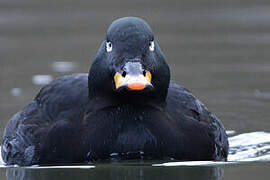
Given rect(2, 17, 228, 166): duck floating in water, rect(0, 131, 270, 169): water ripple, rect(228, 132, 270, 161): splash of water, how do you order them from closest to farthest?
rect(2, 17, 228, 166): duck floating in water → rect(0, 131, 270, 169): water ripple → rect(228, 132, 270, 161): splash of water

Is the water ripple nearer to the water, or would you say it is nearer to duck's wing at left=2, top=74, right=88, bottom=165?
the water

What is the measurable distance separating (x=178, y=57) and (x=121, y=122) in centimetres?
579

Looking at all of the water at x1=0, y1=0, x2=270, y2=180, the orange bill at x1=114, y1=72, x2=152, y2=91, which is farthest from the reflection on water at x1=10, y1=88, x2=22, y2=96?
the orange bill at x1=114, y1=72, x2=152, y2=91

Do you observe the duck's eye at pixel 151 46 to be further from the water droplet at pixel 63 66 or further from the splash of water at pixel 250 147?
the water droplet at pixel 63 66

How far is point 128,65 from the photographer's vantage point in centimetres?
993

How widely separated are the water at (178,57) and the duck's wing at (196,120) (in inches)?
10.5

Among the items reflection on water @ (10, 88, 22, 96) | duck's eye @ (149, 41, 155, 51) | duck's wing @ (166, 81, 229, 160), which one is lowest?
duck's wing @ (166, 81, 229, 160)

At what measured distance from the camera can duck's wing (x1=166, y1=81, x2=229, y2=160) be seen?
10.8 metres

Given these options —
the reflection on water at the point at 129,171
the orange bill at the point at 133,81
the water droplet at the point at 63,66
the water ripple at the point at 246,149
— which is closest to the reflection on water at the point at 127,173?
the reflection on water at the point at 129,171

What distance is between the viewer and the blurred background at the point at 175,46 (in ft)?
46.1

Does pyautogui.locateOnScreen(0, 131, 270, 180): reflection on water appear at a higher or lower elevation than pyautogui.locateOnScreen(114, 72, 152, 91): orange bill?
lower

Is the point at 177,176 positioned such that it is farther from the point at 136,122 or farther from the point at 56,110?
the point at 56,110

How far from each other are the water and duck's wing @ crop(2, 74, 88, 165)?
28cm

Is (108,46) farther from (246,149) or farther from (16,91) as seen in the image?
(16,91)
